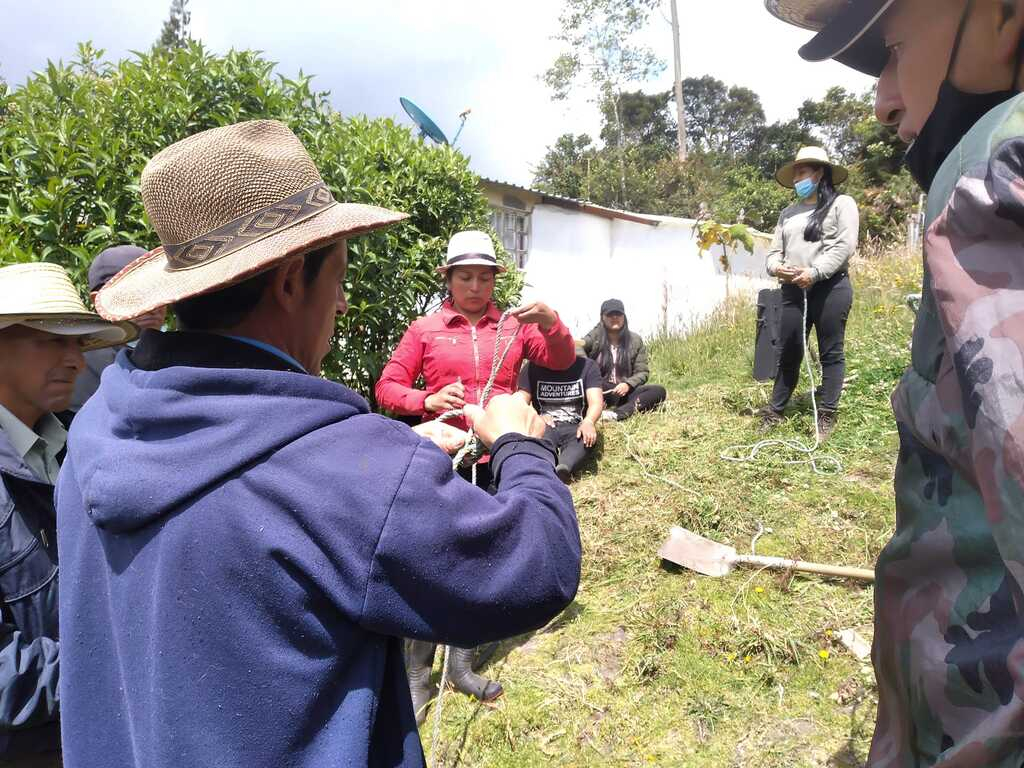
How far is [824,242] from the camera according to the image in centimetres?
497

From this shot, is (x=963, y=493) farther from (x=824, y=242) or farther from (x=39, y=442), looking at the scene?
(x=824, y=242)

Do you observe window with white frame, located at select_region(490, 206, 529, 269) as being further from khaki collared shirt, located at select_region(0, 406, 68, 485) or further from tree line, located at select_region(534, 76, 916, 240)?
khaki collared shirt, located at select_region(0, 406, 68, 485)

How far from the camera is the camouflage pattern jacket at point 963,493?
28.0 inches

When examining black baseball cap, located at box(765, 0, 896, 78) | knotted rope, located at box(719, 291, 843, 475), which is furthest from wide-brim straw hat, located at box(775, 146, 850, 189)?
black baseball cap, located at box(765, 0, 896, 78)

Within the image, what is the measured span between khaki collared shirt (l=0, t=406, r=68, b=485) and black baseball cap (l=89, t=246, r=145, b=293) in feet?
3.73

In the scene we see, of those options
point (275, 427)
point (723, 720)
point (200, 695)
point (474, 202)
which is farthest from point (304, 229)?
point (474, 202)

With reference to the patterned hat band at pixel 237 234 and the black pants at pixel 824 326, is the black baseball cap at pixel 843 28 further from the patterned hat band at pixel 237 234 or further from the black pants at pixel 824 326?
the black pants at pixel 824 326

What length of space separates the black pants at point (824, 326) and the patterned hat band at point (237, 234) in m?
4.74

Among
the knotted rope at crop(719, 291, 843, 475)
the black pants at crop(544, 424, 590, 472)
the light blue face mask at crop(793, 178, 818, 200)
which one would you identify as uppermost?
the light blue face mask at crop(793, 178, 818, 200)

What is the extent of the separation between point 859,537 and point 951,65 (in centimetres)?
348

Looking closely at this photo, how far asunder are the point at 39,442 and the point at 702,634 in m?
2.91

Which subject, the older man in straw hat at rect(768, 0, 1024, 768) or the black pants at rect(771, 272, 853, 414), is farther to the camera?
the black pants at rect(771, 272, 853, 414)

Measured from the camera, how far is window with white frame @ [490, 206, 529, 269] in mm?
14203

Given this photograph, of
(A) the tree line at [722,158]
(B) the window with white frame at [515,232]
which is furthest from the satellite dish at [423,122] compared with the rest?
(A) the tree line at [722,158]
